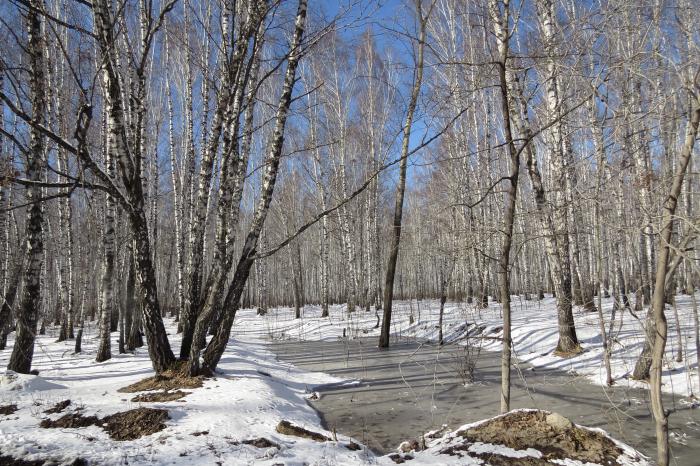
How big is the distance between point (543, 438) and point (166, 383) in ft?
14.6

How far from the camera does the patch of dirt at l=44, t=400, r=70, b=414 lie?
13.0 ft

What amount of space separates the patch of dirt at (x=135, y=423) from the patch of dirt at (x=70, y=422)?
0.35ft

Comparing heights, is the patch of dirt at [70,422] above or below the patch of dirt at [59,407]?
below

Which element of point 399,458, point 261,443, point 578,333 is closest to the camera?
point 399,458

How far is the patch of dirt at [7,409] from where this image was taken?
386 centimetres

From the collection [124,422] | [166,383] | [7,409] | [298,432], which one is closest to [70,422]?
[124,422]

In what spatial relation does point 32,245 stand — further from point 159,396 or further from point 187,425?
point 187,425

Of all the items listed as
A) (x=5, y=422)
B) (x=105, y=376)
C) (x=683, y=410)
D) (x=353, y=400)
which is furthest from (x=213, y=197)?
(x=683, y=410)

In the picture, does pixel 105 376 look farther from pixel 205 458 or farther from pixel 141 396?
pixel 205 458

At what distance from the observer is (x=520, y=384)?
6.57 m

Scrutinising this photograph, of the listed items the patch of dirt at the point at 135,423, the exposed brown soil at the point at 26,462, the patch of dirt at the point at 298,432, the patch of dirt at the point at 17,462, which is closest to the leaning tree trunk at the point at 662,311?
the patch of dirt at the point at 298,432

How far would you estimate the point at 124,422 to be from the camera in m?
3.73

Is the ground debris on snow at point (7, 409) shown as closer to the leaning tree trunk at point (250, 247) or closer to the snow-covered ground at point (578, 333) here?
the leaning tree trunk at point (250, 247)

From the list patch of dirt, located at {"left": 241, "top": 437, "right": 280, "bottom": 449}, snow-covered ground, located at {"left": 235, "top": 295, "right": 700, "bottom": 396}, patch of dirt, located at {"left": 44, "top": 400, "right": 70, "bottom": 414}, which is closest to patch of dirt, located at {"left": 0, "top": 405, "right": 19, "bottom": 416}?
patch of dirt, located at {"left": 44, "top": 400, "right": 70, "bottom": 414}
